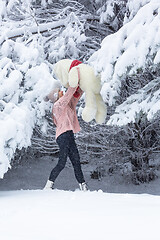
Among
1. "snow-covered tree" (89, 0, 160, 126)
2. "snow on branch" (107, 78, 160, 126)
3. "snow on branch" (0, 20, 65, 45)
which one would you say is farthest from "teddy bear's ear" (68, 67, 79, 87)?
"snow on branch" (0, 20, 65, 45)

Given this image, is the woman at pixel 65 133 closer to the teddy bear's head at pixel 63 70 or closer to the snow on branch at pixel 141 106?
the teddy bear's head at pixel 63 70

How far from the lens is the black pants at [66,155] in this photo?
11.7 ft

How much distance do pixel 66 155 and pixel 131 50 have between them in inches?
57.3

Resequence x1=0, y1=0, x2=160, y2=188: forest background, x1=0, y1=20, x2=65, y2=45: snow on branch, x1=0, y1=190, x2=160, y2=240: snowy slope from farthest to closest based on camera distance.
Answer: x1=0, y1=20, x2=65, y2=45: snow on branch < x1=0, y1=0, x2=160, y2=188: forest background < x1=0, y1=190, x2=160, y2=240: snowy slope

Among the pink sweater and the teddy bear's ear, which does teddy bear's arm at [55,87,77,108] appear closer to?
the pink sweater

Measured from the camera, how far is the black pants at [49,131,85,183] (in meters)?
3.57

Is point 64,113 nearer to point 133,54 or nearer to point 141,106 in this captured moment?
point 141,106

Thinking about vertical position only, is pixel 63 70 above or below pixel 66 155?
above

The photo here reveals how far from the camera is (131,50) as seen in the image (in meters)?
2.86

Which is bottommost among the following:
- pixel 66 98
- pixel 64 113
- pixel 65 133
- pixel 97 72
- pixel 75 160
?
pixel 75 160

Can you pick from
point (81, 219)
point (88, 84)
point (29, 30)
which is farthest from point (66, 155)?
point (29, 30)

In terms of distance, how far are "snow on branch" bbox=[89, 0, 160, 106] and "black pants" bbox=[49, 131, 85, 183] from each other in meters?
0.74

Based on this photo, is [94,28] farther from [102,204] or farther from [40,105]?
[102,204]

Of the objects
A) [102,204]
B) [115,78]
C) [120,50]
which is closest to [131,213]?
[102,204]
